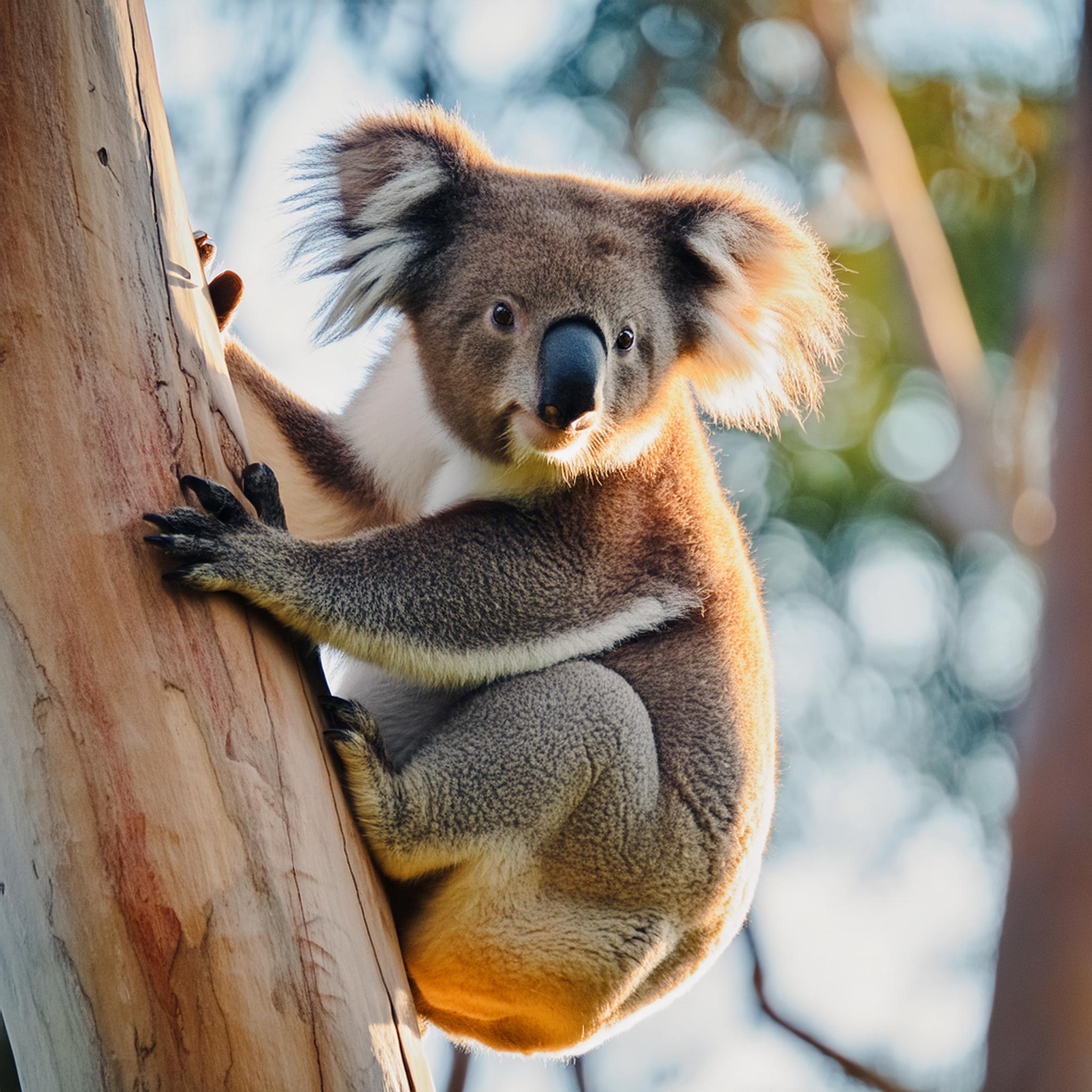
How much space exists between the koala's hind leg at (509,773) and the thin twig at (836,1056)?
13.4 ft

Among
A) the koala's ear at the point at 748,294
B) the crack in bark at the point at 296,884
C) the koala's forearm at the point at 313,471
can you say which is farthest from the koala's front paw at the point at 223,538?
the koala's ear at the point at 748,294

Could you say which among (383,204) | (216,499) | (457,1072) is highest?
A: (383,204)

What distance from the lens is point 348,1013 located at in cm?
206

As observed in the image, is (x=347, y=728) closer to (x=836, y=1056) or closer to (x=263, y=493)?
(x=263, y=493)

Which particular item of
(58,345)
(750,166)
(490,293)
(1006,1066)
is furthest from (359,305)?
(750,166)

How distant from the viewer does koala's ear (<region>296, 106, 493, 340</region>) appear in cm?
296

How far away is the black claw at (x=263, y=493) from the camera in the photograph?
2379 mm

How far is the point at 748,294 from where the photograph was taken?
10.5 feet

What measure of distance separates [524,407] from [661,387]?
1.57 feet

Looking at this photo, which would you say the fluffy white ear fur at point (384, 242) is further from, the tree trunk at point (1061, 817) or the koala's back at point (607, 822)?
the tree trunk at point (1061, 817)

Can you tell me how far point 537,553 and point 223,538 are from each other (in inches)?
36.1

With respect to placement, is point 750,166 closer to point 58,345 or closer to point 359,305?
point 359,305

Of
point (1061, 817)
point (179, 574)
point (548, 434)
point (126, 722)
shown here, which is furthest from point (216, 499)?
point (1061, 817)

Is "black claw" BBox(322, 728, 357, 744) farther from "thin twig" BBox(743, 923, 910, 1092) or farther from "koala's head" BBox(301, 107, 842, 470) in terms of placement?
"thin twig" BBox(743, 923, 910, 1092)
